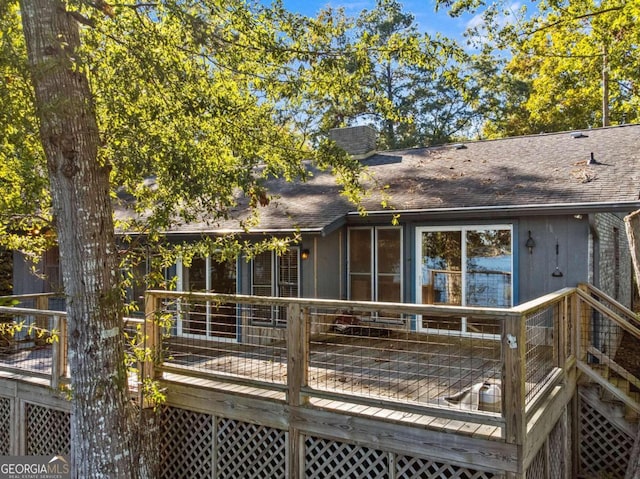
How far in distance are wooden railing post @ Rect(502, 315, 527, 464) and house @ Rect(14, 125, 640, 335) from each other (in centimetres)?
352

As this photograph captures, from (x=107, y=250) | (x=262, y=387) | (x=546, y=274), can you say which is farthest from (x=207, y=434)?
(x=546, y=274)

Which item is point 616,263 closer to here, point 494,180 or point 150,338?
point 494,180

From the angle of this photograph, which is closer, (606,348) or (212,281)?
(606,348)

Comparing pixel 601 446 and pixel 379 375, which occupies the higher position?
pixel 379 375

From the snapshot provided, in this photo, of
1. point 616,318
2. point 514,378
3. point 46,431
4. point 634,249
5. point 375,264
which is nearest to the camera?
point 514,378

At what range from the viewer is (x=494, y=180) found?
8.32 metres

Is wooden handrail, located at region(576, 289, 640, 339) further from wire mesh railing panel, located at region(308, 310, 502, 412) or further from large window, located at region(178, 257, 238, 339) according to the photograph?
large window, located at region(178, 257, 238, 339)

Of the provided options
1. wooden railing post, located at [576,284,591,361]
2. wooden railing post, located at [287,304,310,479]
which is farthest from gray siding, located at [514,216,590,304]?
wooden railing post, located at [287,304,310,479]

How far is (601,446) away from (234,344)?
18.6ft

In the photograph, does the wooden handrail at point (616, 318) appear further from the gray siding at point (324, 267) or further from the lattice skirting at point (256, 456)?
the gray siding at point (324, 267)

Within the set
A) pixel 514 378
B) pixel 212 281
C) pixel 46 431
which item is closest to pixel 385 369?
pixel 514 378

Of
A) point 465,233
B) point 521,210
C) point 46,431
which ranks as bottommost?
point 46,431

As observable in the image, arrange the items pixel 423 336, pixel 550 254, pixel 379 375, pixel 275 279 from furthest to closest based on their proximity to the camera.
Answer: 1. pixel 275 279
2. pixel 423 336
3. pixel 550 254
4. pixel 379 375

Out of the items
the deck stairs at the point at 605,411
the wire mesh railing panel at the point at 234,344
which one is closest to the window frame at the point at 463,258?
the deck stairs at the point at 605,411
